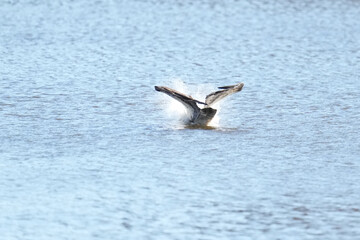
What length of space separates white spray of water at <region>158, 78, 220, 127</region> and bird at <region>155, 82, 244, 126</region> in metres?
0.17

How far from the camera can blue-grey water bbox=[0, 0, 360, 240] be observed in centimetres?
818

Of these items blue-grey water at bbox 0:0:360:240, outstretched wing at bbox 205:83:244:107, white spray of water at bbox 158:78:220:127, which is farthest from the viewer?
white spray of water at bbox 158:78:220:127

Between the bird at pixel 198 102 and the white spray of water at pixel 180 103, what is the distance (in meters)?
0.17

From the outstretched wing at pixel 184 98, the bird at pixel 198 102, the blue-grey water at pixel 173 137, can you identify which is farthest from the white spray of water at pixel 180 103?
the outstretched wing at pixel 184 98

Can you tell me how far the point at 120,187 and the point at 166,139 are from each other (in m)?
2.05

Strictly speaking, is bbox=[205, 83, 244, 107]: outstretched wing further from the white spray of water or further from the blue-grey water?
the blue-grey water

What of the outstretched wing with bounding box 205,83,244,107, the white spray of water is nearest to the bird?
the outstretched wing with bounding box 205,83,244,107

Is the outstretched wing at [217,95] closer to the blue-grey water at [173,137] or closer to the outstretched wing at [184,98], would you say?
the outstretched wing at [184,98]

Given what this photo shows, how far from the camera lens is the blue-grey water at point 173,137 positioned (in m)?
8.18

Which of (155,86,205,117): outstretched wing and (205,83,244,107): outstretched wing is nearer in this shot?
(155,86,205,117): outstretched wing

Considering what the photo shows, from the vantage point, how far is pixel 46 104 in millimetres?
12906

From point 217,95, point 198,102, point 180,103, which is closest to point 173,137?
point 198,102

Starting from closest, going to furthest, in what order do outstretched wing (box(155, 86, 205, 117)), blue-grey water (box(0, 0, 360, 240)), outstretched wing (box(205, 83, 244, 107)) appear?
blue-grey water (box(0, 0, 360, 240))
outstretched wing (box(155, 86, 205, 117))
outstretched wing (box(205, 83, 244, 107))

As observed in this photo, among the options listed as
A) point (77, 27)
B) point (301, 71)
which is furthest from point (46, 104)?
point (77, 27)
